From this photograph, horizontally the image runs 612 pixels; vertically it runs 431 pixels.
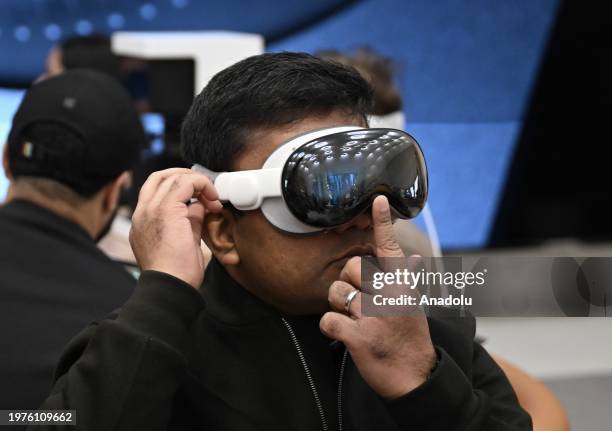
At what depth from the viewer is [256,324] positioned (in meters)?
1.21

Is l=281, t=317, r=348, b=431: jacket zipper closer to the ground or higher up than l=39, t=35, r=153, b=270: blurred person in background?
closer to the ground

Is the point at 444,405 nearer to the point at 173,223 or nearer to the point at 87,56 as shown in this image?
the point at 173,223

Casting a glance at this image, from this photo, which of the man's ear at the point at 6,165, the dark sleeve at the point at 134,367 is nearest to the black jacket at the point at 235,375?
the dark sleeve at the point at 134,367

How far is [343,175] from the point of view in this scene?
3.55ft

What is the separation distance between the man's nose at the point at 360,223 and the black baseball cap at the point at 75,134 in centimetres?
90

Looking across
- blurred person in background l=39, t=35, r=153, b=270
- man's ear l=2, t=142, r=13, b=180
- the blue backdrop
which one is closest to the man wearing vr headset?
man's ear l=2, t=142, r=13, b=180

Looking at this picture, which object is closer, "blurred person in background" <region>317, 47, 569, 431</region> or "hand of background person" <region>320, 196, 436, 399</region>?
"hand of background person" <region>320, 196, 436, 399</region>

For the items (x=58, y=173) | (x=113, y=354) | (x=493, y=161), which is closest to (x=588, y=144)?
(x=493, y=161)

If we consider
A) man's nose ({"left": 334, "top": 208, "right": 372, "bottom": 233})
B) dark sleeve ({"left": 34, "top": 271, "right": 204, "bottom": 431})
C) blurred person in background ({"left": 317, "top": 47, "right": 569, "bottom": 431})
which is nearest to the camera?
dark sleeve ({"left": 34, "top": 271, "right": 204, "bottom": 431})

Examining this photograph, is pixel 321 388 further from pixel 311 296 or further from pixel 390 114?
pixel 390 114

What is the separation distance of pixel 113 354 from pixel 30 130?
96 cm

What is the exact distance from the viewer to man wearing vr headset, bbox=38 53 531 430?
1.04m

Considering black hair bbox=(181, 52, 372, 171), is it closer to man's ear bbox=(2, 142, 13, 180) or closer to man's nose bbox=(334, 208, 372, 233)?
man's nose bbox=(334, 208, 372, 233)

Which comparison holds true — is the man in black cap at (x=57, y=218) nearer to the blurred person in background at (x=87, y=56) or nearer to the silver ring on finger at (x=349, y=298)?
the silver ring on finger at (x=349, y=298)
